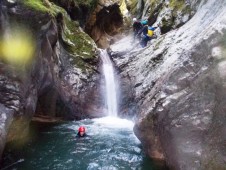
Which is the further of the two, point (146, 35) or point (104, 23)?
point (104, 23)

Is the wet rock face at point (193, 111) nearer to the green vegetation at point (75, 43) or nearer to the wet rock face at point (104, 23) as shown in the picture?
the green vegetation at point (75, 43)

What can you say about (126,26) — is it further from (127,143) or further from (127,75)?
(127,143)

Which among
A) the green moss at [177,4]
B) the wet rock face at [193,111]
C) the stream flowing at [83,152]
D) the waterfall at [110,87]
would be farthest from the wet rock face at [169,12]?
the stream flowing at [83,152]

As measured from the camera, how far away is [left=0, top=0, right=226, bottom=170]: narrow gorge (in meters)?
8.61

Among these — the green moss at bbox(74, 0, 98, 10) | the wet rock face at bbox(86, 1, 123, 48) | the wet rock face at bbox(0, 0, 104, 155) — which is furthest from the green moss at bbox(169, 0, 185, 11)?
the wet rock face at bbox(86, 1, 123, 48)

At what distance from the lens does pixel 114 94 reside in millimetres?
18688

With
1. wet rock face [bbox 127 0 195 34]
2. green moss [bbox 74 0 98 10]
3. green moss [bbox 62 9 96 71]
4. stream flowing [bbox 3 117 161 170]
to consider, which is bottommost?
stream flowing [bbox 3 117 161 170]

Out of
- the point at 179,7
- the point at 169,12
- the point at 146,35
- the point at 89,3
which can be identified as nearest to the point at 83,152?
the point at 146,35

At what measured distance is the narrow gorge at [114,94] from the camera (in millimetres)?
8609

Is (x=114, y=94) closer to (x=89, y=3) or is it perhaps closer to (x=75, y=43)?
(x=75, y=43)

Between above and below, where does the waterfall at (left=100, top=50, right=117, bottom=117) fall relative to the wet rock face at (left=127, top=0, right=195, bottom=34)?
below

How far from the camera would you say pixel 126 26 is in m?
30.6

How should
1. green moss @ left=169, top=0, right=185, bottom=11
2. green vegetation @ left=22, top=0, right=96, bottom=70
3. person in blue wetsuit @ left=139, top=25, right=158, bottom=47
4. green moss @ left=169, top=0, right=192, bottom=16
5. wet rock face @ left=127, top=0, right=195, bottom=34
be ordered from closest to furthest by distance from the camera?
1. wet rock face @ left=127, top=0, right=195, bottom=34
2. green moss @ left=169, top=0, right=192, bottom=16
3. green vegetation @ left=22, top=0, right=96, bottom=70
4. green moss @ left=169, top=0, right=185, bottom=11
5. person in blue wetsuit @ left=139, top=25, right=158, bottom=47

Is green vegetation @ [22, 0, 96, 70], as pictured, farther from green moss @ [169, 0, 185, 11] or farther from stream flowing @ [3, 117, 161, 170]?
green moss @ [169, 0, 185, 11]
